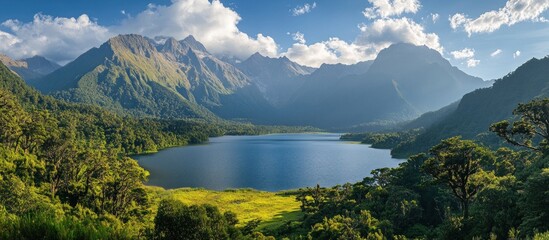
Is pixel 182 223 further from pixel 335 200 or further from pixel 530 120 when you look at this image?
pixel 335 200

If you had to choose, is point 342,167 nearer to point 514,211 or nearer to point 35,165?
point 35,165

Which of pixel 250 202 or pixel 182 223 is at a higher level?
pixel 182 223

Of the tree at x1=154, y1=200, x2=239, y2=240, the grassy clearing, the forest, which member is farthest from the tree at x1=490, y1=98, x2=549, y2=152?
the grassy clearing

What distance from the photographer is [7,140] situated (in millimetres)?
89188

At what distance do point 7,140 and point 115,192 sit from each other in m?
42.7

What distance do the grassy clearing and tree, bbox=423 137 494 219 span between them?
43.3 meters

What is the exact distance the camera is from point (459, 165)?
39375 millimetres

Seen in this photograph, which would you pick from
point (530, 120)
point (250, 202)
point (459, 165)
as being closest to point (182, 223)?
point (459, 165)

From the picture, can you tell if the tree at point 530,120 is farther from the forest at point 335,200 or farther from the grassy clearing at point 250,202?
the grassy clearing at point 250,202

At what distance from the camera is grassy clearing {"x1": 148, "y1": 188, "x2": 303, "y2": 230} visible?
3504 inches

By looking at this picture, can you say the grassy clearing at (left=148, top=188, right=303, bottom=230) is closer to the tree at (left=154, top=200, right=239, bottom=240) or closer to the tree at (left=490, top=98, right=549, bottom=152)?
the tree at (left=490, top=98, right=549, bottom=152)

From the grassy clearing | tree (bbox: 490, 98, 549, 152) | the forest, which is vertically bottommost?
the grassy clearing

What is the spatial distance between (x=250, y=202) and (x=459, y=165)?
78928 mm

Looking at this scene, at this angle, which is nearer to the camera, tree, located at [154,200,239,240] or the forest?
the forest
